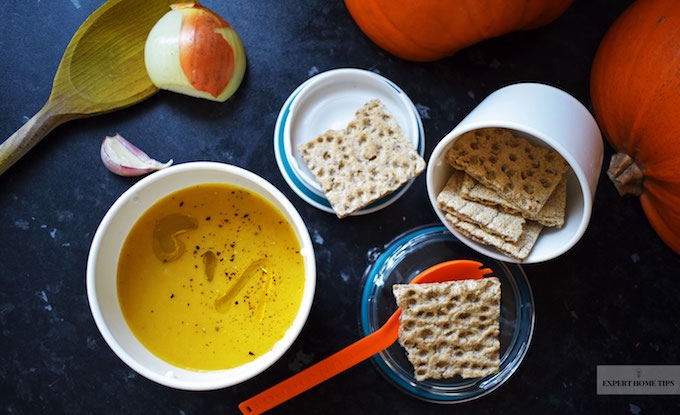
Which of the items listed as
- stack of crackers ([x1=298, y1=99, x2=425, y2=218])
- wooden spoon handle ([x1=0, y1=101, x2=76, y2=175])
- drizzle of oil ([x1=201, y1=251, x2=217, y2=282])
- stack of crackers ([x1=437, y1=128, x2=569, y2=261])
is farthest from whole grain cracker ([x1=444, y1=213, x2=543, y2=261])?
wooden spoon handle ([x1=0, y1=101, x2=76, y2=175])

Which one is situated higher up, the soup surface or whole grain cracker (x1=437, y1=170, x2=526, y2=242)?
whole grain cracker (x1=437, y1=170, x2=526, y2=242)

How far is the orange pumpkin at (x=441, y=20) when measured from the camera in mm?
1032

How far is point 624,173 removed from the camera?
44.3 inches

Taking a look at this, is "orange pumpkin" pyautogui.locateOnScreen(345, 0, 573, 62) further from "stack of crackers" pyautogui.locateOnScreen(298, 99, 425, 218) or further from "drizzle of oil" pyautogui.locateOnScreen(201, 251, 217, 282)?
"drizzle of oil" pyautogui.locateOnScreen(201, 251, 217, 282)

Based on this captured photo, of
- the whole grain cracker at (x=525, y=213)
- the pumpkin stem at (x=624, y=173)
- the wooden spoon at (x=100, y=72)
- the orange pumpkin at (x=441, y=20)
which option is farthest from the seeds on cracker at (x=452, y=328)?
the wooden spoon at (x=100, y=72)

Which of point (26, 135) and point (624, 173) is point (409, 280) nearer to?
point (624, 173)

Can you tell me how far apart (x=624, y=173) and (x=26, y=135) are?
1.11 metres

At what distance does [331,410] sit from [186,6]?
80 cm

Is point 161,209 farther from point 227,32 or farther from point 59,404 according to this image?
point 59,404

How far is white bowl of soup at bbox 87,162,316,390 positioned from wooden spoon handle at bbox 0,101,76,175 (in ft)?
0.99

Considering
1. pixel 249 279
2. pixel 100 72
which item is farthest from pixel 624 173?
pixel 100 72

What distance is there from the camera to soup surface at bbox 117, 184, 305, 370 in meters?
1.02

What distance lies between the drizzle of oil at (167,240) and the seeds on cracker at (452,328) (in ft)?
1.26

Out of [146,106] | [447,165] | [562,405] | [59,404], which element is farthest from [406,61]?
[59,404]
